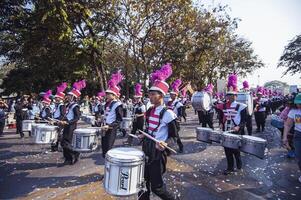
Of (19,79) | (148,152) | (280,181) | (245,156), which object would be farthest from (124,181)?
(19,79)

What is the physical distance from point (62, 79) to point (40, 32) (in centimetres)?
1831

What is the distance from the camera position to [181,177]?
648 centimetres

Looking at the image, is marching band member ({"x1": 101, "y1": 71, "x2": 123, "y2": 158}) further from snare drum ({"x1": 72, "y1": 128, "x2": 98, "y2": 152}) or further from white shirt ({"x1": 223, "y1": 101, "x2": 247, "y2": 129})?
white shirt ({"x1": 223, "y1": 101, "x2": 247, "y2": 129})

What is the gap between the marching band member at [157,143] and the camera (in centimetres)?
407

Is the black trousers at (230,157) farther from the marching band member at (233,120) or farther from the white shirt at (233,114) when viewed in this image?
the white shirt at (233,114)

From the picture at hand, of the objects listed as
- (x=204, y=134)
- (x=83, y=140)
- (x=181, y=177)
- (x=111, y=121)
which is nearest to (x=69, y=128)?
(x=83, y=140)

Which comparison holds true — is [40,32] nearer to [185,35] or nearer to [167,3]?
[167,3]

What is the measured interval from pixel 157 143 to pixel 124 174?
66cm

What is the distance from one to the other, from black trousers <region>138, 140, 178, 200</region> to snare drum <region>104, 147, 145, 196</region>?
0.28 m

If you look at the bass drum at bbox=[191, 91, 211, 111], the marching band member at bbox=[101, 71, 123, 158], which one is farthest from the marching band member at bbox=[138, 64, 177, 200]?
the bass drum at bbox=[191, 91, 211, 111]

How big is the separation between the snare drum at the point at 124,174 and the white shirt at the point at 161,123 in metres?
0.58

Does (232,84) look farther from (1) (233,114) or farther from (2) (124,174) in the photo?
(2) (124,174)

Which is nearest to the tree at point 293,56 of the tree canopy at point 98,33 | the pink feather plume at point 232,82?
the tree canopy at point 98,33

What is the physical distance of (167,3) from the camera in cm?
1928
